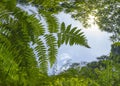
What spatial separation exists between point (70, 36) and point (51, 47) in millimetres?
124

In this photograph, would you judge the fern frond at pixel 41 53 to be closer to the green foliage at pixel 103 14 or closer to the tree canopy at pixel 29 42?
the tree canopy at pixel 29 42

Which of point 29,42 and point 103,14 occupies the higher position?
point 29,42

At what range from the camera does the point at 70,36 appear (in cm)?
168

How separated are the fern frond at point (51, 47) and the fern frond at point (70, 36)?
1.5 inches

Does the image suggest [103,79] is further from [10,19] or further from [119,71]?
[10,19]

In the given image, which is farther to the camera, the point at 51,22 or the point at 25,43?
the point at 51,22

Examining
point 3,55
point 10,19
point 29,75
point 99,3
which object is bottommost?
point 99,3

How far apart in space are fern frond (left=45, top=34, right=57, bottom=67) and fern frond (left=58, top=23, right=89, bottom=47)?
0.04m

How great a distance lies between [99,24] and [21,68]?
72.0ft

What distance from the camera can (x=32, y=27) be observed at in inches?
63.2

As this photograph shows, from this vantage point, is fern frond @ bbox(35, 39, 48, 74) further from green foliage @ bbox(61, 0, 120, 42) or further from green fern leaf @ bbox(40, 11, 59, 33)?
green foliage @ bbox(61, 0, 120, 42)

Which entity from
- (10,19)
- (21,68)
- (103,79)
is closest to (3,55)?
(21,68)

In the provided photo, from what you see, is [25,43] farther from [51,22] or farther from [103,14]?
[103,14]

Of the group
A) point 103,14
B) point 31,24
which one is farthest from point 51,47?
point 103,14
